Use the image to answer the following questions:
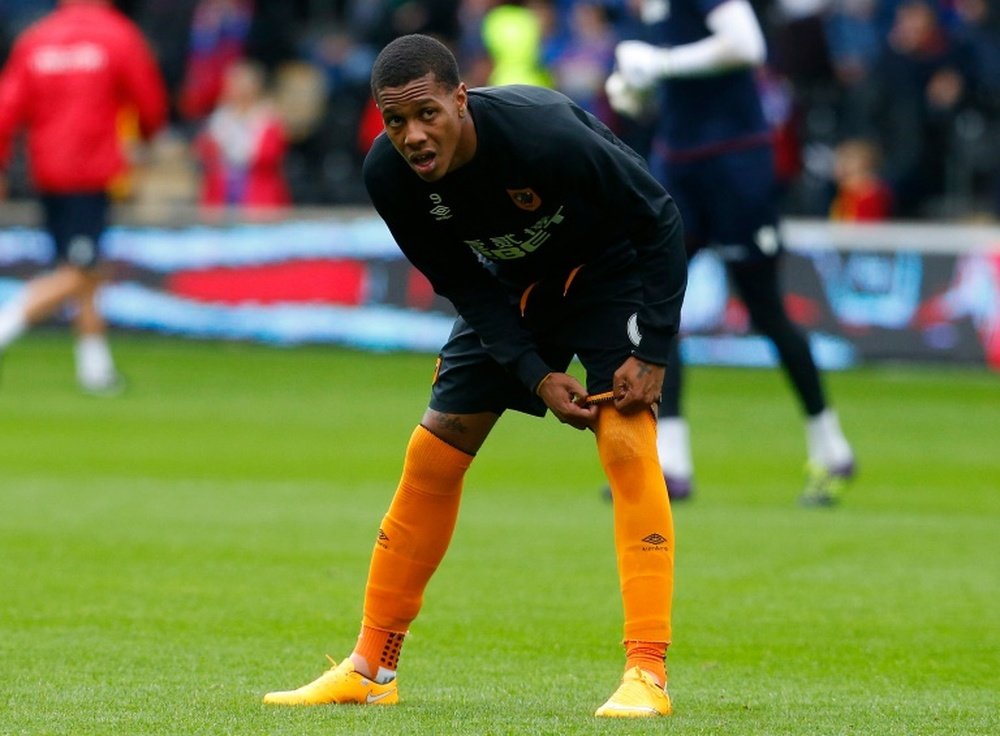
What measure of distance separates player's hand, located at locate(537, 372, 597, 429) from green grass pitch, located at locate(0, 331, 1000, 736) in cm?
75

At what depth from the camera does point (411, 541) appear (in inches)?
217

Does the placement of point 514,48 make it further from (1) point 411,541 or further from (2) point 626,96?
(1) point 411,541

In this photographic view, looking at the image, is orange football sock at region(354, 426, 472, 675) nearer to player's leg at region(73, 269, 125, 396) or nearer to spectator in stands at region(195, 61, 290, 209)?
player's leg at region(73, 269, 125, 396)

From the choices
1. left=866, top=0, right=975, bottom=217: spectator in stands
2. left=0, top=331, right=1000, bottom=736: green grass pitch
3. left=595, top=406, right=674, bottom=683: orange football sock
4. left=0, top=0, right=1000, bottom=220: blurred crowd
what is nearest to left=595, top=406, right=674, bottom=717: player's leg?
left=595, top=406, right=674, bottom=683: orange football sock

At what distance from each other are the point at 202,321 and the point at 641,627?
40.7ft

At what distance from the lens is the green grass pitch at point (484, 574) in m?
5.29

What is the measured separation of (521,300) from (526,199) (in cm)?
46

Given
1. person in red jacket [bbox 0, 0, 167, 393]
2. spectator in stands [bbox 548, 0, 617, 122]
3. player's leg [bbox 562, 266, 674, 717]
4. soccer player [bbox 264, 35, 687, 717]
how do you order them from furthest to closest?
spectator in stands [bbox 548, 0, 617, 122]
person in red jacket [bbox 0, 0, 167, 393]
player's leg [bbox 562, 266, 674, 717]
soccer player [bbox 264, 35, 687, 717]

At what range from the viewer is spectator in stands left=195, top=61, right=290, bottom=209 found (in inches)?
746

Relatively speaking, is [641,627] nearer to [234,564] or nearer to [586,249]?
[586,249]

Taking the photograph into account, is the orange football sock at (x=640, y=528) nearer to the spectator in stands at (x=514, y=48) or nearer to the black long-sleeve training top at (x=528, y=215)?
the black long-sleeve training top at (x=528, y=215)

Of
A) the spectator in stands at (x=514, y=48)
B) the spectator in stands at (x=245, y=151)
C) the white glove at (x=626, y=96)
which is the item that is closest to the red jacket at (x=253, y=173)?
the spectator in stands at (x=245, y=151)

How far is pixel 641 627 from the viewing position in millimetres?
5246

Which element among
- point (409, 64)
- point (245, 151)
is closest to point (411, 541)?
point (409, 64)
